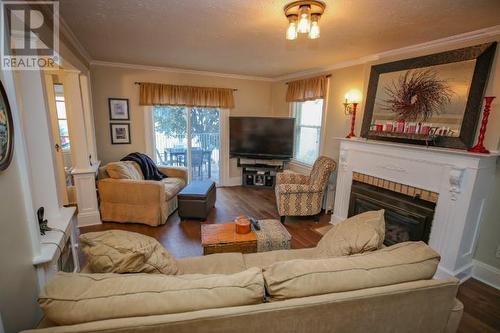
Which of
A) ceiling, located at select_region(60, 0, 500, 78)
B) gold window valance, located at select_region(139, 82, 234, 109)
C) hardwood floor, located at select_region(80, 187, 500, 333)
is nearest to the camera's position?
ceiling, located at select_region(60, 0, 500, 78)

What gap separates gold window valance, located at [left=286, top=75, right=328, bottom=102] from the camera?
159 inches

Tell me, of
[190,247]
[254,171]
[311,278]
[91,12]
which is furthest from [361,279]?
[254,171]

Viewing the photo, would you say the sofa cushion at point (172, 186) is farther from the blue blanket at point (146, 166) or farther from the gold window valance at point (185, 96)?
the gold window valance at point (185, 96)

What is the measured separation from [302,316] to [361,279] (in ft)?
Result: 1.05

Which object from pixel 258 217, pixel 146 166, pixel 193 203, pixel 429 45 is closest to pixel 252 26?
pixel 429 45

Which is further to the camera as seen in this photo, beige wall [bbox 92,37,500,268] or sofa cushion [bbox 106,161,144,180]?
sofa cushion [bbox 106,161,144,180]

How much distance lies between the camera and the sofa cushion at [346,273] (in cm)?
104

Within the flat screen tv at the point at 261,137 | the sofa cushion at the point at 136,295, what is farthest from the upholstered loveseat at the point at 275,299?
the flat screen tv at the point at 261,137

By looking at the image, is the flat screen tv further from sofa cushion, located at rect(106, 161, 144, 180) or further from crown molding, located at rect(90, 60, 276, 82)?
sofa cushion, located at rect(106, 161, 144, 180)

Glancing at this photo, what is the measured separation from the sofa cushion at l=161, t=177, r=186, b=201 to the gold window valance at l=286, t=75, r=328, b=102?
262 centimetres

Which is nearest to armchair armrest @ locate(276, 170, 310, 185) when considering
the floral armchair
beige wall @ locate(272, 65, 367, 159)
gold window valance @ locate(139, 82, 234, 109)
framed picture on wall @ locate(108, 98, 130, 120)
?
the floral armchair

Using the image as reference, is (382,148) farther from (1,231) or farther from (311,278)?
(1,231)

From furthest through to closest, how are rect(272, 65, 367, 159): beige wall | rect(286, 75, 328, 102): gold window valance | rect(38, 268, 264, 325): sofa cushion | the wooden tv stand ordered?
1. the wooden tv stand
2. rect(286, 75, 328, 102): gold window valance
3. rect(272, 65, 367, 159): beige wall
4. rect(38, 268, 264, 325): sofa cushion

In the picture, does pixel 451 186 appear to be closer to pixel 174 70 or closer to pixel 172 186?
pixel 172 186
